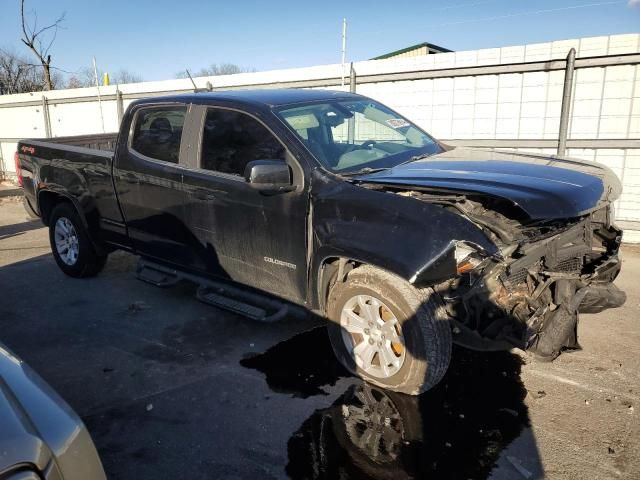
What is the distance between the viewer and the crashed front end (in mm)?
3059

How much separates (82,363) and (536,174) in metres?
3.57

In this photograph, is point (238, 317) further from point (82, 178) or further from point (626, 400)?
point (626, 400)

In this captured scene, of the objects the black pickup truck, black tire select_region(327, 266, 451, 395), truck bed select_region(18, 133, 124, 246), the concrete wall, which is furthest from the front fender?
the concrete wall

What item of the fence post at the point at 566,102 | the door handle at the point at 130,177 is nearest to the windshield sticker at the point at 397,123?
the door handle at the point at 130,177

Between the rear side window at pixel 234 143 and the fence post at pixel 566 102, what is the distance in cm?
468

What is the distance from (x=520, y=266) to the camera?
3.13m

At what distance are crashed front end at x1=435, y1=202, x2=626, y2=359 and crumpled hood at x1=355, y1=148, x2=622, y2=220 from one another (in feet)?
0.62

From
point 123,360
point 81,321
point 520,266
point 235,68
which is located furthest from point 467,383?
point 235,68

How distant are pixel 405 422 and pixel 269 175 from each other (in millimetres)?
1789

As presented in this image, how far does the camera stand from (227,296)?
4387 mm

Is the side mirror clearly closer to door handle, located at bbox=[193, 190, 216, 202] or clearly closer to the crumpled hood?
the crumpled hood

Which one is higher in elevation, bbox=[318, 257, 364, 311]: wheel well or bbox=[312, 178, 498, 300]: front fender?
bbox=[312, 178, 498, 300]: front fender

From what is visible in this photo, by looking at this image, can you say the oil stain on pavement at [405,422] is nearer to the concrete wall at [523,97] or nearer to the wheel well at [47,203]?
the wheel well at [47,203]

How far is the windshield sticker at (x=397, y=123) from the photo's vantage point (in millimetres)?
4781
